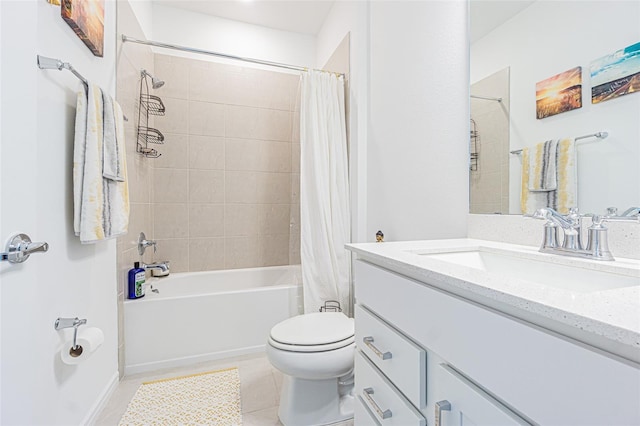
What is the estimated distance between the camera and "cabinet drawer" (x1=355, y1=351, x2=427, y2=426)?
29.7 inches

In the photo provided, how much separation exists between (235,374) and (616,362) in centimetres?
189

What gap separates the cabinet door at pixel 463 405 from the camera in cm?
51

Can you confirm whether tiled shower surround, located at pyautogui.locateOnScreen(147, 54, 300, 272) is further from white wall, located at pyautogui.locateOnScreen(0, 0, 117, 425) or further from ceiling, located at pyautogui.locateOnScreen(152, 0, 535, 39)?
white wall, located at pyautogui.locateOnScreen(0, 0, 117, 425)

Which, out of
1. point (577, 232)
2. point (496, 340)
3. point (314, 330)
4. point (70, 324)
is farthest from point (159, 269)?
point (577, 232)

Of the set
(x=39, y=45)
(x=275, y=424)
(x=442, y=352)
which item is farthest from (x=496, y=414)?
(x=39, y=45)

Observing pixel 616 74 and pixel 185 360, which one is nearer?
pixel 616 74

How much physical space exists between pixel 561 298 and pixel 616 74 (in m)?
0.79

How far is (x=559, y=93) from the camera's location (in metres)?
0.99

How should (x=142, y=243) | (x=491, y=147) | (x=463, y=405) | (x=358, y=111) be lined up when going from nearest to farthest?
(x=463, y=405) → (x=491, y=147) → (x=358, y=111) → (x=142, y=243)

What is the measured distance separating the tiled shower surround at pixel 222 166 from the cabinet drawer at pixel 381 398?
1.61 meters

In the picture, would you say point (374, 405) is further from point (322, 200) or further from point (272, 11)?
point (272, 11)

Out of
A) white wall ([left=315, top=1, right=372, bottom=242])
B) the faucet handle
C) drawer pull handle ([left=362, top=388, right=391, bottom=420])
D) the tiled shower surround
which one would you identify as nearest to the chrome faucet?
Answer: drawer pull handle ([left=362, top=388, right=391, bottom=420])

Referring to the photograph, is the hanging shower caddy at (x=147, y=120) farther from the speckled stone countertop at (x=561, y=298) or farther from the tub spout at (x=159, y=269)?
the speckled stone countertop at (x=561, y=298)

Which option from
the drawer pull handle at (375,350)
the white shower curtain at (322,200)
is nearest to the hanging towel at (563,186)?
the drawer pull handle at (375,350)
